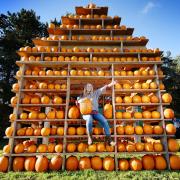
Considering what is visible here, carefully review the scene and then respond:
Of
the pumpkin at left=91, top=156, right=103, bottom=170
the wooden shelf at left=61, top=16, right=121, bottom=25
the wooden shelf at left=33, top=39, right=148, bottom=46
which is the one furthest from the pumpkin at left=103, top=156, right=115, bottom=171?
the wooden shelf at left=61, top=16, right=121, bottom=25

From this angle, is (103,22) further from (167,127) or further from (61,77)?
(167,127)

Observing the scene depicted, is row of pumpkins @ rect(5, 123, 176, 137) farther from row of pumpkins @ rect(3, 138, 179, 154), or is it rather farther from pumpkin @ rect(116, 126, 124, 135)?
row of pumpkins @ rect(3, 138, 179, 154)

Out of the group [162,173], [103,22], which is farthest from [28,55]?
[162,173]

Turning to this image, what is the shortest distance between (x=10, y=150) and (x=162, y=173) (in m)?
4.24

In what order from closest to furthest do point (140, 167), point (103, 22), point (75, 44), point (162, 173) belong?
point (162, 173) < point (140, 167) < point (75, 44) < point (103, 22)

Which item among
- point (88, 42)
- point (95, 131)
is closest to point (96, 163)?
point (95, 131)

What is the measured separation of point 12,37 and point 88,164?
58.6 feet

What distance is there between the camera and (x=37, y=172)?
4.98 meters

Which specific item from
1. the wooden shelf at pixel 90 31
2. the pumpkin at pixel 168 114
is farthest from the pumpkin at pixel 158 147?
the wooden shelf at pixel 90 31

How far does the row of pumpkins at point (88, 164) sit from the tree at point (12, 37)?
41.1ft

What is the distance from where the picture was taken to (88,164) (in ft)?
17.0

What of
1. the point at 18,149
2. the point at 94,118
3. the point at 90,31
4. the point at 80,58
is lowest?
the point at 18,149

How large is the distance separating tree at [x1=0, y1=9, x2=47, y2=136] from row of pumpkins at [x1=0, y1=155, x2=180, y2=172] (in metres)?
12.5

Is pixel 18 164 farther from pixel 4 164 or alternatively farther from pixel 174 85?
pixel 174 85
